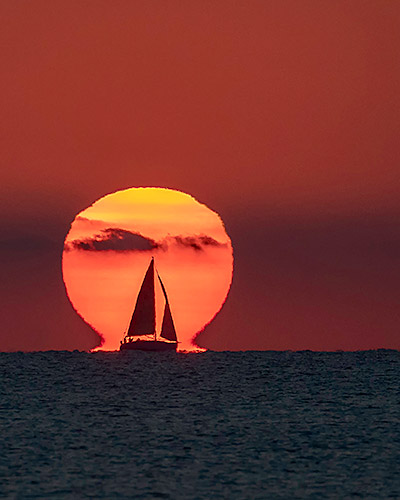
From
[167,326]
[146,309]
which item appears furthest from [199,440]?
[167,326]

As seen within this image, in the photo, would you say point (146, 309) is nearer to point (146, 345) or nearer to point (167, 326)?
point (167, 326)

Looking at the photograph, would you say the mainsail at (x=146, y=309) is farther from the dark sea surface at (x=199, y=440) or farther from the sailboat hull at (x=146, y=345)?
the dark sea surface at (x=199, y=440)

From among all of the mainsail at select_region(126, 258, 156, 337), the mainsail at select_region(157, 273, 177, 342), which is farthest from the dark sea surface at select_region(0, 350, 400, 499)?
the mainsail at select_region(157, 273, 177, 342)

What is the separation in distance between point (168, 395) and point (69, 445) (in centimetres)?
4277

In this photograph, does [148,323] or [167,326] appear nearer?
[148,323]

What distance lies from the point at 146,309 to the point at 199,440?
115 m

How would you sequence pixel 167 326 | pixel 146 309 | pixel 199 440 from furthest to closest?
pixel 167 326
pixel 146 309
pixel 199 440

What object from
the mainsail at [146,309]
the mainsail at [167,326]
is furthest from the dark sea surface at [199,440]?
the mainsail at [167,326]

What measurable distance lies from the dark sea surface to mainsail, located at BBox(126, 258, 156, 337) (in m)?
51.9

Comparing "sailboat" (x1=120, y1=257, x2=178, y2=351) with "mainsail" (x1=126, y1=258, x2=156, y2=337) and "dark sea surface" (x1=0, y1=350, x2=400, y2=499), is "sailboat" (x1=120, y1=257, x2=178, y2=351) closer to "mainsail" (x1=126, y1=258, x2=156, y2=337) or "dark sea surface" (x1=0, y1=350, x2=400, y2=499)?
"mainsail" (x1=126, y1=258, x2=156, y2=337)

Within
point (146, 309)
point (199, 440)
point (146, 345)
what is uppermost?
point (146, 309)

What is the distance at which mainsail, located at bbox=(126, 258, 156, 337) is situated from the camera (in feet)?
600

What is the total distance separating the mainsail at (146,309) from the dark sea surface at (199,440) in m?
51.9

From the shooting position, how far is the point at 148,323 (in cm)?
18862
